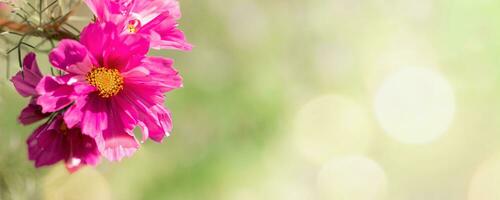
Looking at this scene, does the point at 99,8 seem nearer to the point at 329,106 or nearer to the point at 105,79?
the point at 105,79

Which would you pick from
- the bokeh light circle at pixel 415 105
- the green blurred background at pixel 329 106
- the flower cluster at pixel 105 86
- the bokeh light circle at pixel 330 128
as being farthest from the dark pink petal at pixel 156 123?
the bokeh light circle at pixel 415 105

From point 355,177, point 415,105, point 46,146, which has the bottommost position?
point 46,146

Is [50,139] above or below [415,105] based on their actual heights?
below

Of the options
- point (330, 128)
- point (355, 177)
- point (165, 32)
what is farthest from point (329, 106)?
point (165, 32)

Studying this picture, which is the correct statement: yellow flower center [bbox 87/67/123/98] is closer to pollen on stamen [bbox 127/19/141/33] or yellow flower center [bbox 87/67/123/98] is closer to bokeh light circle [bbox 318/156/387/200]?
pollen on stamen [bbox 127/19/141/33]

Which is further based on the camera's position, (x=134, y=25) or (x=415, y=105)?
(x=415, y=105)

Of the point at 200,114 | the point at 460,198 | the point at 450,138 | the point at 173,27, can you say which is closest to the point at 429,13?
the point at 450,138

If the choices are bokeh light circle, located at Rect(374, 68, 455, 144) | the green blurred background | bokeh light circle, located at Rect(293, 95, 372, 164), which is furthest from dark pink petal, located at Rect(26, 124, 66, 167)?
bokeh light circle, located at Rect(374, 68, 455, 144)
